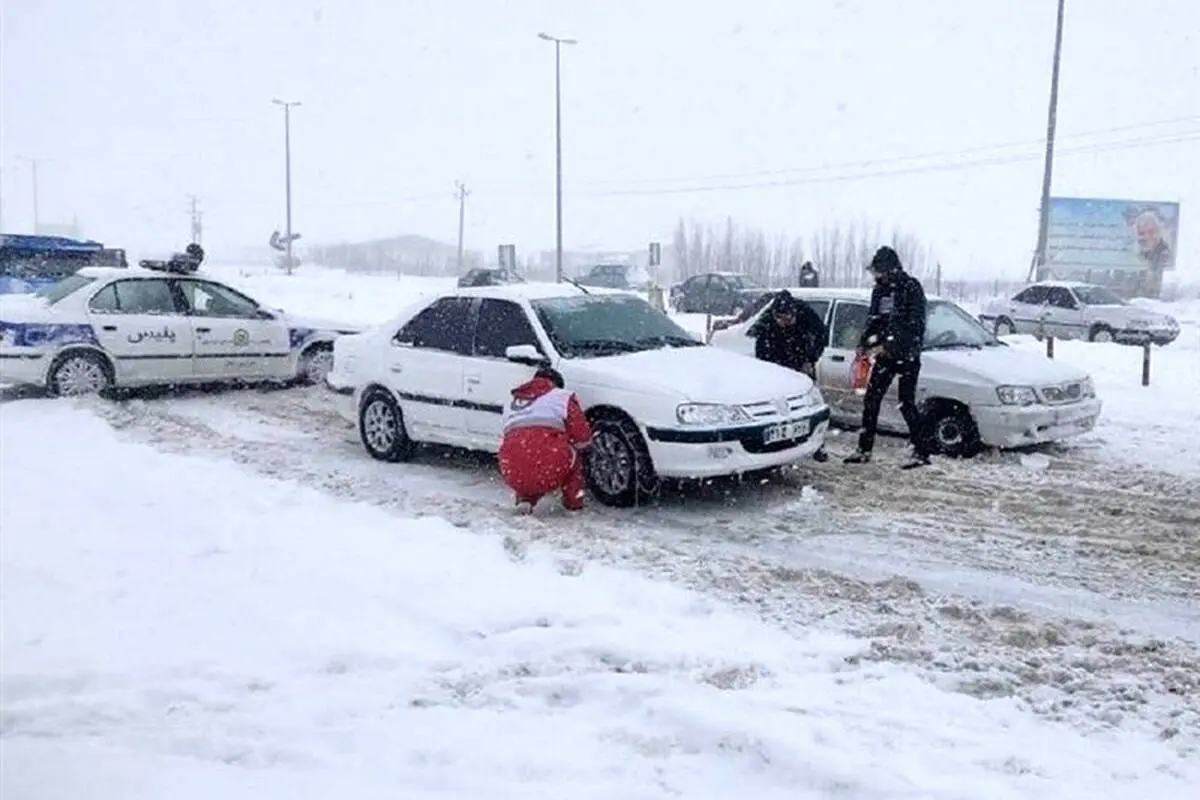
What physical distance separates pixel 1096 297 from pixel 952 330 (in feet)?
53.4

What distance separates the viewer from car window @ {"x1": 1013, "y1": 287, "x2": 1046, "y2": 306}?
24781 mm

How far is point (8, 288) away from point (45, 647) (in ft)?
51.8

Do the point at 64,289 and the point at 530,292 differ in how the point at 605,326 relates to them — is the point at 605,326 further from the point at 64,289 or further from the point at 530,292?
the point at 64,289

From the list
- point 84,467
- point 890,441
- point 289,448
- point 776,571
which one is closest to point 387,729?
point 776,571

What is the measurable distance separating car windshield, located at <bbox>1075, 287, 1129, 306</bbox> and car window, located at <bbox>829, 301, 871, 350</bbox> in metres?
16.0

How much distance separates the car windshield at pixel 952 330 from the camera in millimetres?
9886

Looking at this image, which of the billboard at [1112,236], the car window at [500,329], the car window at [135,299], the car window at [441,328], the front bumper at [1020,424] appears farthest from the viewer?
the billboard at [1112,236]

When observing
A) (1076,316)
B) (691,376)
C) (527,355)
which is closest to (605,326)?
(527,355)

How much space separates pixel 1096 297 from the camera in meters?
24.4

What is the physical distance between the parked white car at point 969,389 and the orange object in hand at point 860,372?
3.8 inches

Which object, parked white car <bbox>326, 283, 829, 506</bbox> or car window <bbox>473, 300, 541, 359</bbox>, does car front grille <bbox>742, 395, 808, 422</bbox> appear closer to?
parked white car <bbox>326, 283, 829, 506</bbox>

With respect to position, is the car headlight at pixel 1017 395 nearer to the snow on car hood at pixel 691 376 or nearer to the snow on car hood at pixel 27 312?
the snow on car hood at pixel 691 376

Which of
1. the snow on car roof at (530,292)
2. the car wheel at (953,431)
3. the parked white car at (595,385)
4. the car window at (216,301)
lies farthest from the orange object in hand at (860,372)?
the car window at (216,301)

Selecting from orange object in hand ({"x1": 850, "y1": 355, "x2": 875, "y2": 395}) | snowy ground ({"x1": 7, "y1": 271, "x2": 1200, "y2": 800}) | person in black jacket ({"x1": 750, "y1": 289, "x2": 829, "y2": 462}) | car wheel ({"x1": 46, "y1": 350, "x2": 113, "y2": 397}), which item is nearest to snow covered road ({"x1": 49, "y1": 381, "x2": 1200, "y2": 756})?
snowy ground ({"x1": 7, "y1": 271, "x2": 1200, "y2": 800})
